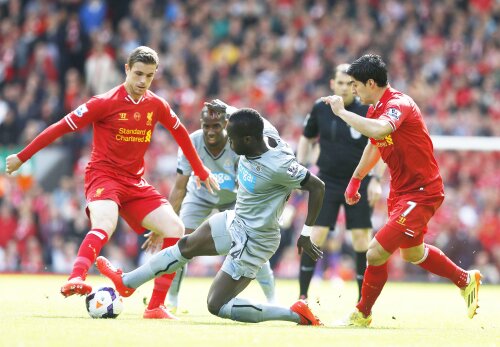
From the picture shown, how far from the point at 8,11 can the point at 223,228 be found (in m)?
17.1

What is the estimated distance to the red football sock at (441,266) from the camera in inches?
378

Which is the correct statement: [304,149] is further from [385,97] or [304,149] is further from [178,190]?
[385,97]

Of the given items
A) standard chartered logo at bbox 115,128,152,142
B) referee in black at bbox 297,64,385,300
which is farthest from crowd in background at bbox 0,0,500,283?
standard chartered logo at bbox 115,128,152,142

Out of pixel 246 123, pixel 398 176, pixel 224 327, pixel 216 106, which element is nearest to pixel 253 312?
pixel 224 327

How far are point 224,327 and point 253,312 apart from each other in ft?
1.09

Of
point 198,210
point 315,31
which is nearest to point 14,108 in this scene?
point 315,31

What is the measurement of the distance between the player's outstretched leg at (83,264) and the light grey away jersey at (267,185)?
4.47ft

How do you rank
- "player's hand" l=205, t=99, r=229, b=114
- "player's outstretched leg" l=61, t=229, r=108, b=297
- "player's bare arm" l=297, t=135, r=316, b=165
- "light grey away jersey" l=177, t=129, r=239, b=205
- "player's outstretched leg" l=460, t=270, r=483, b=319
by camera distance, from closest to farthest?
"player's outstretched leg" l=61, t=229, r=108, b=297
"player's outstretched leg" l=460, t=270, r=483, b=319
"player's hand" l=205, t=99, r=229, b=114
"light grey away jersey" l=177, t=129, r=239, b=205
"player's bare arm" l=297, t=135, r=316, b=165

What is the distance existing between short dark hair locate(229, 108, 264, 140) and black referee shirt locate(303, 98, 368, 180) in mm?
3282

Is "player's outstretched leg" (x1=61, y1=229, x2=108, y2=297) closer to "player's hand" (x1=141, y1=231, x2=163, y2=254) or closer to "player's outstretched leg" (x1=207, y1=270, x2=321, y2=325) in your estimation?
"player's hand" (x1=141, y1=231, x2=163, y2=254)

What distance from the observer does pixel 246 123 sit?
28.0ft

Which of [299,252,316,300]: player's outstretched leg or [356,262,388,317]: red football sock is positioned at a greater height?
[356,262,388,317]: red football sock

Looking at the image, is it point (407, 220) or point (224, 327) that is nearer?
point (224, 327)

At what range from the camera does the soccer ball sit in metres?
9.11
